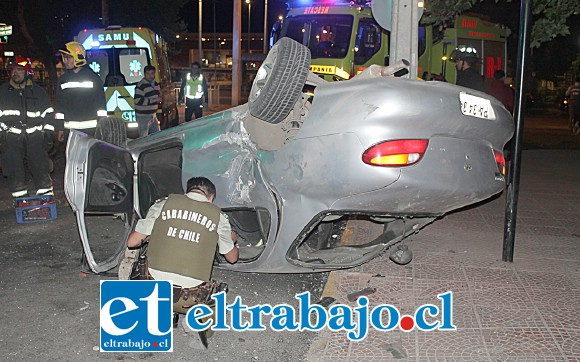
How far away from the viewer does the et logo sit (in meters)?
3.72

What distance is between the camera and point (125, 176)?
16.3ft

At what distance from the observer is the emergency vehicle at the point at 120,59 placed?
44.2 ft

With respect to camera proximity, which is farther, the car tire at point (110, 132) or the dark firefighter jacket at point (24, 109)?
the dark firefighter jacket at point (24, 109)

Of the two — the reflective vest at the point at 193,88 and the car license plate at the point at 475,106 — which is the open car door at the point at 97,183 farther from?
the reflective vest at the point at 193,88

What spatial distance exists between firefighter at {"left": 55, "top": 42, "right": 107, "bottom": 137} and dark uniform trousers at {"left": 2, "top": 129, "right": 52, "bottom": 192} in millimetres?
565

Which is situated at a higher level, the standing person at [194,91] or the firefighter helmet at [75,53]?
the firefighter helmet at [75,53]

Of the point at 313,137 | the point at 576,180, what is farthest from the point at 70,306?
the point at 576,180

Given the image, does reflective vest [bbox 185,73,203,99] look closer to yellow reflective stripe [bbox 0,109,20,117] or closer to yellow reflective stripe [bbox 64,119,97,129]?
yellow reflective stripe [bbox 64,119,97,129]

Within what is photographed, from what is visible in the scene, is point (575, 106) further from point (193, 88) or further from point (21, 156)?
point (21, 156)

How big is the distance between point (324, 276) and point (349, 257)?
111 centimetres

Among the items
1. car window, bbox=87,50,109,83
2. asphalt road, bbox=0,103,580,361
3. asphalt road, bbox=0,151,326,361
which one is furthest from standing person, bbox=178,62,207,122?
asphalt road, bbox=0,151,326,361

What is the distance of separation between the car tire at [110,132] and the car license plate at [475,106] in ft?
9.80

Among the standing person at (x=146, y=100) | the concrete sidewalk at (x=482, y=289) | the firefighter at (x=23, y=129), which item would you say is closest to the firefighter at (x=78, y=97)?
the firefighter at (x=23, y=129)

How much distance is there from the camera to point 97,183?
16.0 ft
